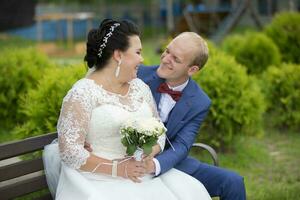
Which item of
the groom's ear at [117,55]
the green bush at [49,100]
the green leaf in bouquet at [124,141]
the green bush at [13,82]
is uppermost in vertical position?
the groom's ear at [117,55]

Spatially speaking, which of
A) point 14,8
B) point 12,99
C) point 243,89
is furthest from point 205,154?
point 14,8

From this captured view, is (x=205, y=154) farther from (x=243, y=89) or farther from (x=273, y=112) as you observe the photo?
(x=273, y=112)

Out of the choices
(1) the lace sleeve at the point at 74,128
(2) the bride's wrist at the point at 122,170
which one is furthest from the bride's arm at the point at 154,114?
(1) the lace sleeve at the point at 74,128

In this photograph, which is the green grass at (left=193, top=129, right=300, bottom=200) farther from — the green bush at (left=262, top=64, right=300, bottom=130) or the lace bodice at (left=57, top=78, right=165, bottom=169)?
the lace bodice at (left=57, top=78, right=165, bottom=169)

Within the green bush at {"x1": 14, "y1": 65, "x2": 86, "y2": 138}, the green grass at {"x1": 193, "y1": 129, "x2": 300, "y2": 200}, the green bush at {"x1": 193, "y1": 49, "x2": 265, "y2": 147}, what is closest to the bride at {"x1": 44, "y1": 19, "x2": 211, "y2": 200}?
the green bush at {"x1": 14, "y1": 65, "x2": 86, "y2": 138}

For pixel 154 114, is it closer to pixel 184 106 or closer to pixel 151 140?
pixel 184 106

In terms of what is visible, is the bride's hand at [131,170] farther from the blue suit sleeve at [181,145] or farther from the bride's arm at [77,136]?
the blue suit sleeve at [181,145]

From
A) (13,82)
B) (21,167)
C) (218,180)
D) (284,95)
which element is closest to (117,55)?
(21,167)

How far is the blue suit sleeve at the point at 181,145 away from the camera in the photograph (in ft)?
11.9

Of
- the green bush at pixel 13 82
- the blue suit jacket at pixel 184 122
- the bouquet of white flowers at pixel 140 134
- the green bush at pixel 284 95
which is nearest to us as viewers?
the bouquet of white flowers at pixel 140 134

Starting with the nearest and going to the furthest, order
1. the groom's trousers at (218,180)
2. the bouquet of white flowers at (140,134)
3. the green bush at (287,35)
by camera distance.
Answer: the bouquet of white flowers at (140,134)
the groom's trousers at (218,180)
the green bush at (287,35)

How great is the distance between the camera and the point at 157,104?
3.95 meters

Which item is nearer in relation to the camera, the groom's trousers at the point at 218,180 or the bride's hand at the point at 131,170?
the bride's hand at the point at 131,170

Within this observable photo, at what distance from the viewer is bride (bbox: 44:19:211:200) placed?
3.24m
